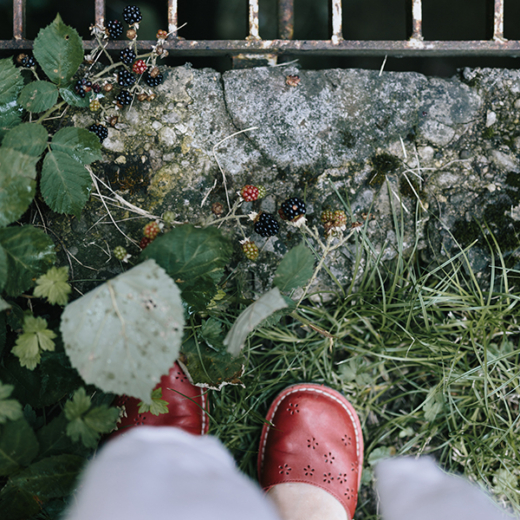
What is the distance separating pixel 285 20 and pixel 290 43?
11 centimetres

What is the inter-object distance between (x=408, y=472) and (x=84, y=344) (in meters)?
1.00

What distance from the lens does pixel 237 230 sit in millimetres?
1405

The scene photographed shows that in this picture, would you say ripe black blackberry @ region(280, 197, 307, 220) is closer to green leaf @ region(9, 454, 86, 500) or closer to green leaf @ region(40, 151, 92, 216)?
green leaf @ region(40, 151, 92, 216)

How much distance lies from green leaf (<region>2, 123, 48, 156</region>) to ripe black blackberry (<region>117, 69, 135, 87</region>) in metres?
0.31

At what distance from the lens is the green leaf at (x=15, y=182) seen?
1058 mm

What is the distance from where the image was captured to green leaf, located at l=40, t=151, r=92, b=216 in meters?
1.22

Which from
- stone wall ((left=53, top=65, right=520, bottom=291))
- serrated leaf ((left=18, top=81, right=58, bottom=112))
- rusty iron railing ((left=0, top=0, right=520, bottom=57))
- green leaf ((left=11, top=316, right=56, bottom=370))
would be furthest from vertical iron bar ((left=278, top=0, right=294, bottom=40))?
green leaf ((left=11, top=316, right=56, bottom=370))

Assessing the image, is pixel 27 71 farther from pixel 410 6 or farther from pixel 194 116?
pixel 410 6

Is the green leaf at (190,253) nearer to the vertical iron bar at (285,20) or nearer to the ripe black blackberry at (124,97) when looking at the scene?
the ripe black blackberry at (124,97)

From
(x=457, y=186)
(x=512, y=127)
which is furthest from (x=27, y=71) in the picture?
(x=512, y=127)

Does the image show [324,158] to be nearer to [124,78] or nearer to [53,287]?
[124,78]

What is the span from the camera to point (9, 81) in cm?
122

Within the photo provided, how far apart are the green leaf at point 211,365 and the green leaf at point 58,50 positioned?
3.02ft

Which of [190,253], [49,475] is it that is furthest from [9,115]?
[49,475]
